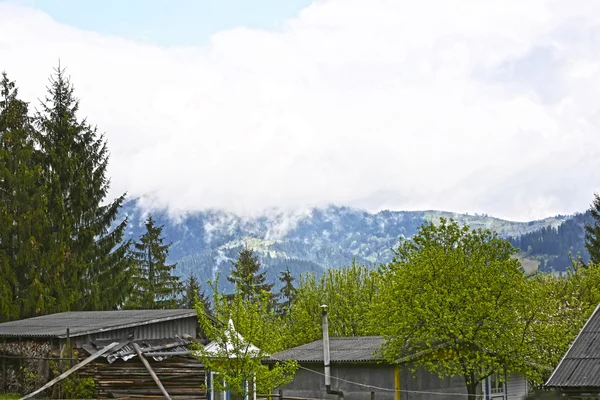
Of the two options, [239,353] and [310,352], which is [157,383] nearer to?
[239,353]

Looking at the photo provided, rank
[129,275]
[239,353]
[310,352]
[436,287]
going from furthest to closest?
[129,275] → [310,352] → [436,287] → [239,353]

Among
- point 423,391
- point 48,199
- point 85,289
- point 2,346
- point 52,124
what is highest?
point 52,124

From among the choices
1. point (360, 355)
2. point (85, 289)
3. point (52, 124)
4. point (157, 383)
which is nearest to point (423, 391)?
point (360, 355)

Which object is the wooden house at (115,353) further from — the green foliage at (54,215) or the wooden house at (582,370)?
the wooden house at (582,370)

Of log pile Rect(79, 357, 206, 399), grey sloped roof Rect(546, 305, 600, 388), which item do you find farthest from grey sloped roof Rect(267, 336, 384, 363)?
grey sloped roof Rect(546, 305, 600, 388)

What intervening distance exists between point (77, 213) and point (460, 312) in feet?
90.5

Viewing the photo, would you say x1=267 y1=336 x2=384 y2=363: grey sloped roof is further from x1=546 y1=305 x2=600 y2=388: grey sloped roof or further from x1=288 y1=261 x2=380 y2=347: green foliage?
x1=546 y1=305 x2=600 y2=388: grey sloped roof

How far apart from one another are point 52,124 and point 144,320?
2229 centimetres

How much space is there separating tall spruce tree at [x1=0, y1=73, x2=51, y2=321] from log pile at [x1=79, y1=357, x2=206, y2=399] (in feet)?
44.5

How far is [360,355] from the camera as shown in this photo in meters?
30.5

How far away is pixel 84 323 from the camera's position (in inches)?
1216

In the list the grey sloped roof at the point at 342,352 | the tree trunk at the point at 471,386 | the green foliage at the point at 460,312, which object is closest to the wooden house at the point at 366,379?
the grey sloped roof at the point at 342,352

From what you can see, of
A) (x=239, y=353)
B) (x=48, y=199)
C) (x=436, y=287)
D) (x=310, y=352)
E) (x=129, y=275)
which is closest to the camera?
(x=239, y=353)

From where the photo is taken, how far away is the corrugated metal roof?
1131 inches
